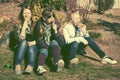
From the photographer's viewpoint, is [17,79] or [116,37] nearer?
[17,79]

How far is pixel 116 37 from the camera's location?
12.3 meters

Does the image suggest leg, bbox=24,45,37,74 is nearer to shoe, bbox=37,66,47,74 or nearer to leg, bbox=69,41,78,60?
shoe, bbox=37,66,47,74

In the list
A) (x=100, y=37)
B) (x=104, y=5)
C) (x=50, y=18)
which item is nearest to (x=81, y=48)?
(x=50, y=18)

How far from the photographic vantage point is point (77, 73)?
29.1 ft

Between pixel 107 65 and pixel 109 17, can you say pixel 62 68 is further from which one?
pixel 109 17

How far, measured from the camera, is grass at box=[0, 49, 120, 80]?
8484mm

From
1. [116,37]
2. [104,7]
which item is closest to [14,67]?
[116,37]

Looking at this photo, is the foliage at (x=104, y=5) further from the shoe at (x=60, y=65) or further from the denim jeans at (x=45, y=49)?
the shoe at (x=60, y=65)

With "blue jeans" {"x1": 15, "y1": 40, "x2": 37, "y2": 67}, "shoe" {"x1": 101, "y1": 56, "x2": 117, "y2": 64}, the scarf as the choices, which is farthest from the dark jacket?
"shoe" {"x1": 101, "y1": 56, "x2": 117, "y2": 64}

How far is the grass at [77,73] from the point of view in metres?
8.48

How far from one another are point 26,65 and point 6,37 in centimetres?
163

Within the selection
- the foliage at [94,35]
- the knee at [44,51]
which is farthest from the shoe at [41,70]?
the foliage at [94,35]

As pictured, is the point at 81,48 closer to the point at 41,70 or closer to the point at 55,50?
the point at 55,50

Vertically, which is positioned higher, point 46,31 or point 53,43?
point 46,31
